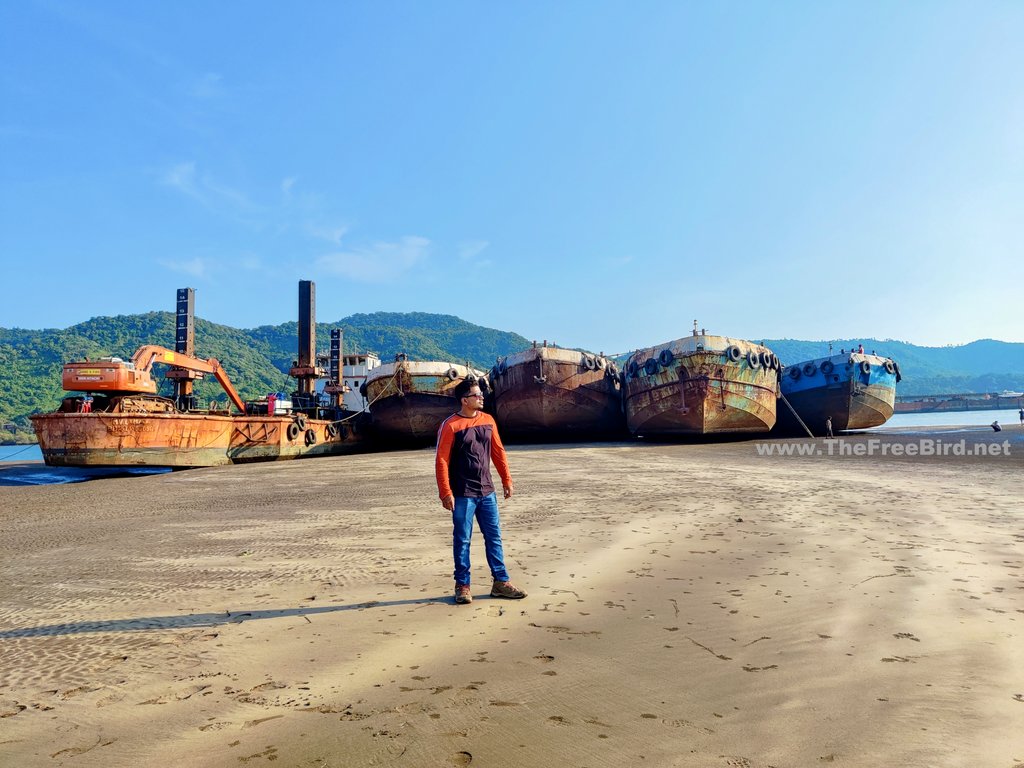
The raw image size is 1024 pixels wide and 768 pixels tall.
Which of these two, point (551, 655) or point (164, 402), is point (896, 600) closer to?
point (551, 655)

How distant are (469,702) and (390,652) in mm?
762

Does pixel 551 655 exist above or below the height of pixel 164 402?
below

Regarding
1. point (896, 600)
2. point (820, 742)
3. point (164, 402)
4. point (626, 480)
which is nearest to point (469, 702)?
point (820, 742)

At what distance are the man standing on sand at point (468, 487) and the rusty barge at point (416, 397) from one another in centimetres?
2319

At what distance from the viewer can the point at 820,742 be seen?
2082 millimetres

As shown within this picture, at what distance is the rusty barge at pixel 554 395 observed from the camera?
27078 mm

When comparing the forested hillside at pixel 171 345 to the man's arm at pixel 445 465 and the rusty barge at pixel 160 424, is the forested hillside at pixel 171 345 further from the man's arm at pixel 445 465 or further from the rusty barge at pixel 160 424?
the man's arm at pixel 445 465

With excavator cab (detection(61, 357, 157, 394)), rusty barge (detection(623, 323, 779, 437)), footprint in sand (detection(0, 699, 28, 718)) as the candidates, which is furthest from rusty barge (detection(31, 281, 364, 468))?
footprint in sand (detection(0, 699, 28, 718))

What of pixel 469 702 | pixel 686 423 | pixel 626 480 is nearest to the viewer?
pixel 469 702

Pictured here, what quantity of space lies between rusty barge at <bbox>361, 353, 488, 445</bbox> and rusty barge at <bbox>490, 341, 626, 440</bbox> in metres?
2.13

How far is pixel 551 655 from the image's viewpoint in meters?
3.01

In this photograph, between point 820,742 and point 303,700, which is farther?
point 303,700

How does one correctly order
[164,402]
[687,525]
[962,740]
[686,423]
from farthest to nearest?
[686,423] < [164,402] < [687,525] < [962,740]

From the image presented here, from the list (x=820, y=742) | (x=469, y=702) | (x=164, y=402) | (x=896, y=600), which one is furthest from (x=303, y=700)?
(x=164, y=402)
